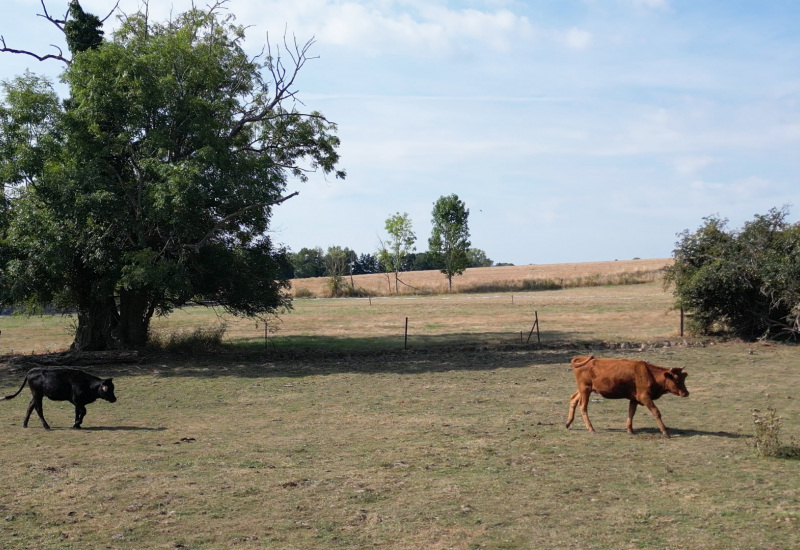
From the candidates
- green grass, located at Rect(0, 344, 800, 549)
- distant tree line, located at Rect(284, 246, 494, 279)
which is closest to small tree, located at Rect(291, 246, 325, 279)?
distant tree line, located at Rect(284, 246, 494, 279)

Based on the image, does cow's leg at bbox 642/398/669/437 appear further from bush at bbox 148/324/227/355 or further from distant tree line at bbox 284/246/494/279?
distant tree line at bbox 284/246/494/279

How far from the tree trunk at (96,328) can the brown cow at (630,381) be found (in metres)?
18.8

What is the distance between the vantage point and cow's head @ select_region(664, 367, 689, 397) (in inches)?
526

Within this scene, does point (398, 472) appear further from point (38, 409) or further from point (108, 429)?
point (38, 409)

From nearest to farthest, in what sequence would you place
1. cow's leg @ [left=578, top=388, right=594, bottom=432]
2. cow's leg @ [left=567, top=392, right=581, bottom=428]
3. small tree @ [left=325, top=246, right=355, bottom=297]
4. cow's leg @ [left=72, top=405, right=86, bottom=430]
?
cow's leg @ [left=578, top=388, right=594, bottom=432], cow's leg @ [left=567, top=392, right=581, bottom=428], cow's leg @ [left=72, top=405, right=86, bottom=430], small tree @ [left=325, top=246, right=355, bottom=297]

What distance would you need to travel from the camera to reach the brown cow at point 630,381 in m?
13.4

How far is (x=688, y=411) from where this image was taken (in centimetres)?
1564

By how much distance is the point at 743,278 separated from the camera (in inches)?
1077

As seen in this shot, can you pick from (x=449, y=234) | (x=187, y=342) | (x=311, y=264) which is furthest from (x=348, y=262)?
(x=187, y=342)

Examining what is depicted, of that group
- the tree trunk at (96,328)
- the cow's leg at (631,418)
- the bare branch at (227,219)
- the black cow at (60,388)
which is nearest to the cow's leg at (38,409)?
the black cow at (60,388)

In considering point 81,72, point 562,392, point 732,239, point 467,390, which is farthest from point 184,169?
point 732,239

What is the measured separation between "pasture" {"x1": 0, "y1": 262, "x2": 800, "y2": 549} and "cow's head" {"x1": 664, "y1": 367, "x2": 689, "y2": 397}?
761mm

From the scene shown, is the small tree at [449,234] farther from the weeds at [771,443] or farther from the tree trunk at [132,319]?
the weeds at [771,443]

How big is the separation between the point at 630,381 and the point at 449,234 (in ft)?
221
